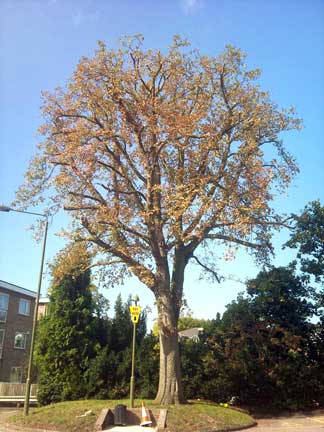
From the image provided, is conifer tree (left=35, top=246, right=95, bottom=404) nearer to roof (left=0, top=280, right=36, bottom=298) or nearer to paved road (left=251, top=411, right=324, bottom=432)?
paved road (left=251, top=411, right=324, bottom=432)

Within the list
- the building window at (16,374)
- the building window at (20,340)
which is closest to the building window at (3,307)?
the building window at (20,340)

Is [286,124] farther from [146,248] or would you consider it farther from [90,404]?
[90,404]

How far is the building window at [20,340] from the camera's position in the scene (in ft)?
135

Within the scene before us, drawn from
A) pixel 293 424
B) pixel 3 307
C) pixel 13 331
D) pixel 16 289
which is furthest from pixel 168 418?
pixel 13 331

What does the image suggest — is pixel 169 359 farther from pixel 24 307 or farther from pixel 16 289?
pixel 24 307

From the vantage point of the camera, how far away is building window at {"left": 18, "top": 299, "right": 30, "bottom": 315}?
42.0 m

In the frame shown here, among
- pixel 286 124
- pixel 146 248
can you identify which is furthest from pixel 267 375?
pixel 286 124

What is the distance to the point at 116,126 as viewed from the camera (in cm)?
1864

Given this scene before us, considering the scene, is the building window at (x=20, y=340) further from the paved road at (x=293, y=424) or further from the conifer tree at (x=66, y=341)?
the paved road at (x=293, y=424)

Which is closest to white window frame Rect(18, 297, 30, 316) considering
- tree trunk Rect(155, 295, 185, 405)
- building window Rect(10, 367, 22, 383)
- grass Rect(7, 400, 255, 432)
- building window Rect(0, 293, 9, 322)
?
building window Rect(0, 293, 9, 322)

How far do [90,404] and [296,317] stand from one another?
10.2 meters

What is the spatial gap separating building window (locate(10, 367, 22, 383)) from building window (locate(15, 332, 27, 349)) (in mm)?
2059

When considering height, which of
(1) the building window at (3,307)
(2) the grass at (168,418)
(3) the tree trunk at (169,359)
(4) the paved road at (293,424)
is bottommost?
(4) the paved road at (293,424)

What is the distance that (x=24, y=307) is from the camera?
42.6m
